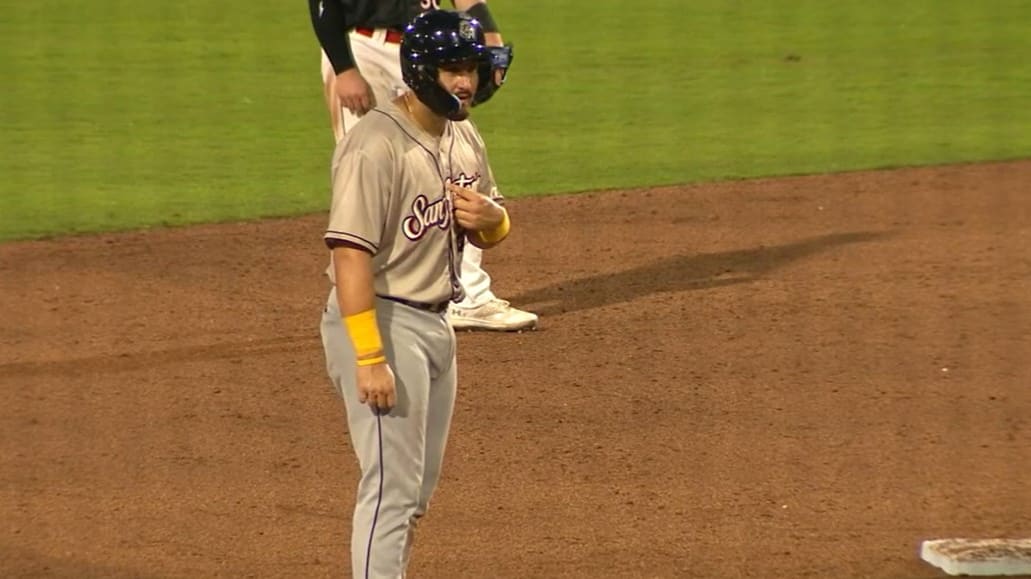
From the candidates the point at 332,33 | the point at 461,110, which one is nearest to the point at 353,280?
the point at 461,110

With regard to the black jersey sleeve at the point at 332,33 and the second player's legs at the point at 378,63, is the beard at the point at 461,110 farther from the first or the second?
the second player's legs at the point at 378,63

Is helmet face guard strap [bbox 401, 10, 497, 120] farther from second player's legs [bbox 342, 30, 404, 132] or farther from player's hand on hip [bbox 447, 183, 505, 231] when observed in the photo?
second player's legs [bbox 342, 30, 404, 132]

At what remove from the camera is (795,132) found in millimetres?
10914

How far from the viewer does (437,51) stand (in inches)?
139

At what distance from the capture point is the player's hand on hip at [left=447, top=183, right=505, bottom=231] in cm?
367

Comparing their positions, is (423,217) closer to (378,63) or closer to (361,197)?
(361,197)

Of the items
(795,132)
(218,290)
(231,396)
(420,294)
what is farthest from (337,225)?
(795,132)

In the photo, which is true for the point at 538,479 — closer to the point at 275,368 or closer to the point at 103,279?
the point at 275,368

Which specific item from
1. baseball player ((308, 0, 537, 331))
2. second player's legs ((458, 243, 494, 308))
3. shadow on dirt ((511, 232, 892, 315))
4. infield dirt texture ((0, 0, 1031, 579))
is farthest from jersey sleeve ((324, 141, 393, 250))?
shadow on dirt ((511, 232, 892, 315))

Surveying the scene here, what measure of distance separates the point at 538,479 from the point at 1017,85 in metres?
8.26

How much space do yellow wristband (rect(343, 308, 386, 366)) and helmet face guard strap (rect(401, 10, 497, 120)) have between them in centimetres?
48

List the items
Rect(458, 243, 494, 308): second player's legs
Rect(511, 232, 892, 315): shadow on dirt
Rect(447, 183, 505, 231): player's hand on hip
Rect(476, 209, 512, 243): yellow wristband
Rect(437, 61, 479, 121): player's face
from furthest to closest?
1. Rect(511, 232, 892, 315): shadow on dirt
2. Rect(458, 243, 494, 308): second player's legs
3. Rect(476, 209, 512, 243): yellow wristband
4. Rect(447, 183, 505, 231): player's hand on hip
5. Rect(437, 61, 479, 121): player's face

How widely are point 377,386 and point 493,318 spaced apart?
312 cm

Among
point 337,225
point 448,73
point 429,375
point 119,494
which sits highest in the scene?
point 448,73
